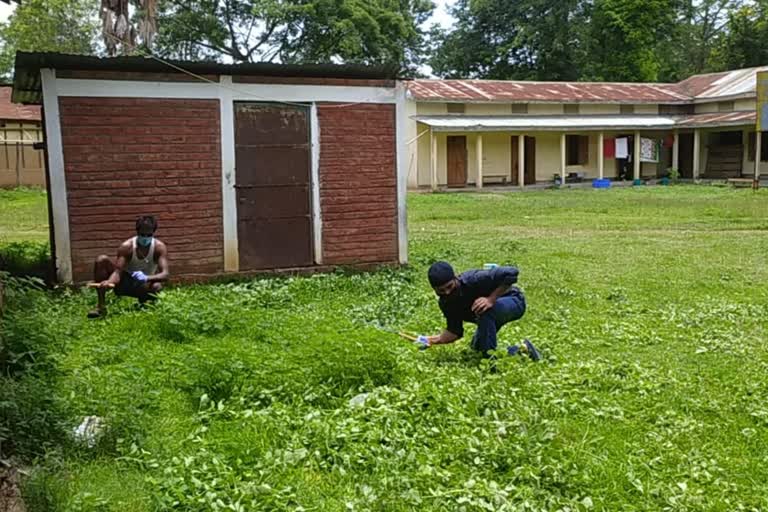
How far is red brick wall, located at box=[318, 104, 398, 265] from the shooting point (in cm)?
976

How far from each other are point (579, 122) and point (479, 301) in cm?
2580

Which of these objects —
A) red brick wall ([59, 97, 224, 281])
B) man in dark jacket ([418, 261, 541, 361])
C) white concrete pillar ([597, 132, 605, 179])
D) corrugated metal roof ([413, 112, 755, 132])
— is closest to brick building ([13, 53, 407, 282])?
red brick wall ([59, 97, 224, 281])

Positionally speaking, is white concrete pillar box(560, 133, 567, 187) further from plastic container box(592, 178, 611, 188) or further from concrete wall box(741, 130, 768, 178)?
concrete wall box(741, 130, 768, 178)

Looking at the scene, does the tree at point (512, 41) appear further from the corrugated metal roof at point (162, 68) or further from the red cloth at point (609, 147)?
the corrugated metal roof at point (162, 68)

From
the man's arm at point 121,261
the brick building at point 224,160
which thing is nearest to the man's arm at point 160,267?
the man's arm at point 121,261

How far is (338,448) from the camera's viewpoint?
12.8 feet

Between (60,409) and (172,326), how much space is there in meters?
2.29

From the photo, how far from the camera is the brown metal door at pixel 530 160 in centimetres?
3059

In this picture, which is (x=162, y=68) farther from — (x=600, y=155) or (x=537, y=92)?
(x=600, y=155)

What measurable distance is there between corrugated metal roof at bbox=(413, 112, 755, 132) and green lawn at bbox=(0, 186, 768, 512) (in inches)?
772

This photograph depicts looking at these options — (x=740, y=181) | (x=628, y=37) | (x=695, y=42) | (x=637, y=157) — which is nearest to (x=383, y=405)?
(x=740, y=181)

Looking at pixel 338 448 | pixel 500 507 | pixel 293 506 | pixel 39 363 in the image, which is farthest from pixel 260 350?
pixel 500 507

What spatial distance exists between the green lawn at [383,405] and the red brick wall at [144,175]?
0.96 metres

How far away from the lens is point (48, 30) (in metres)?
37.1
